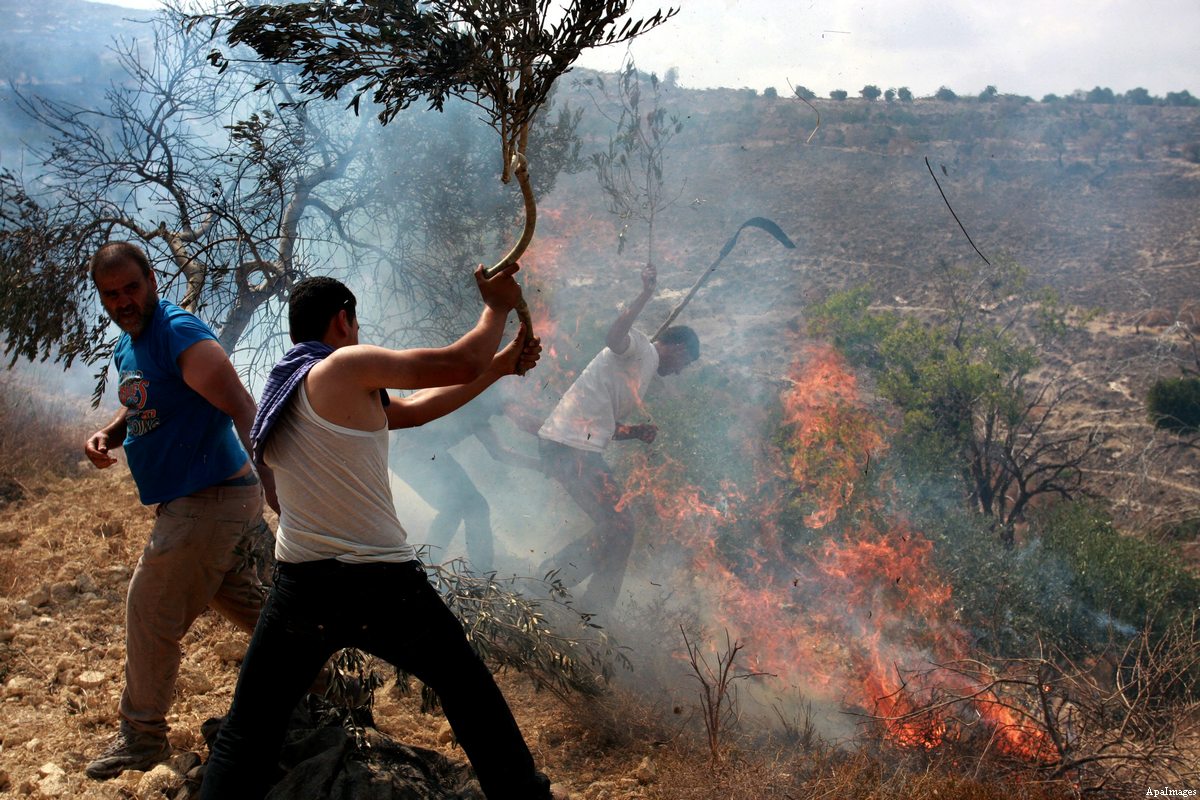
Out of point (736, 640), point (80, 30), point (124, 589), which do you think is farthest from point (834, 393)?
point (80, 30)

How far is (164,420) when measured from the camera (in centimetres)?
302

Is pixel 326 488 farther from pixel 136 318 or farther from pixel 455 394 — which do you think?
pixel 136 318

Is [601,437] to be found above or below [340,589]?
below

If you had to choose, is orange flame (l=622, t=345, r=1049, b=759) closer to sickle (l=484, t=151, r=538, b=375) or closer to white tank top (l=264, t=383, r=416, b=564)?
sickle (l=484, t=151, r=538, b=375)

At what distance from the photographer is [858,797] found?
3174 mm

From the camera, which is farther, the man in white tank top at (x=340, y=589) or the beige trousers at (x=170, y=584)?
the beige trousers at (x=170, y=584)

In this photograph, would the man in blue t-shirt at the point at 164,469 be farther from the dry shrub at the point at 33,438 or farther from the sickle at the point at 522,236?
the dry shrub at the point at 33,438

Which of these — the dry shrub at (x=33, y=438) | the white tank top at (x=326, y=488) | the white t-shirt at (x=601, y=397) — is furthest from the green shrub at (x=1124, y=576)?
the dry shrub at (x=33, y=438)

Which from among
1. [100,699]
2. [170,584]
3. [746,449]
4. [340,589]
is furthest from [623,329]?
[340,589]

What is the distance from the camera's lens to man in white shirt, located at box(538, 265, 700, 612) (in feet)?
20.3

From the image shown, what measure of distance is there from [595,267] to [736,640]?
9.15 metres

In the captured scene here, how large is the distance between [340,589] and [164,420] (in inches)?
49.7

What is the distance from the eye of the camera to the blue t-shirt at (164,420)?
3.00 m

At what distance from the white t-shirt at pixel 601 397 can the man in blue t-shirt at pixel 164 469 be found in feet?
11.1
